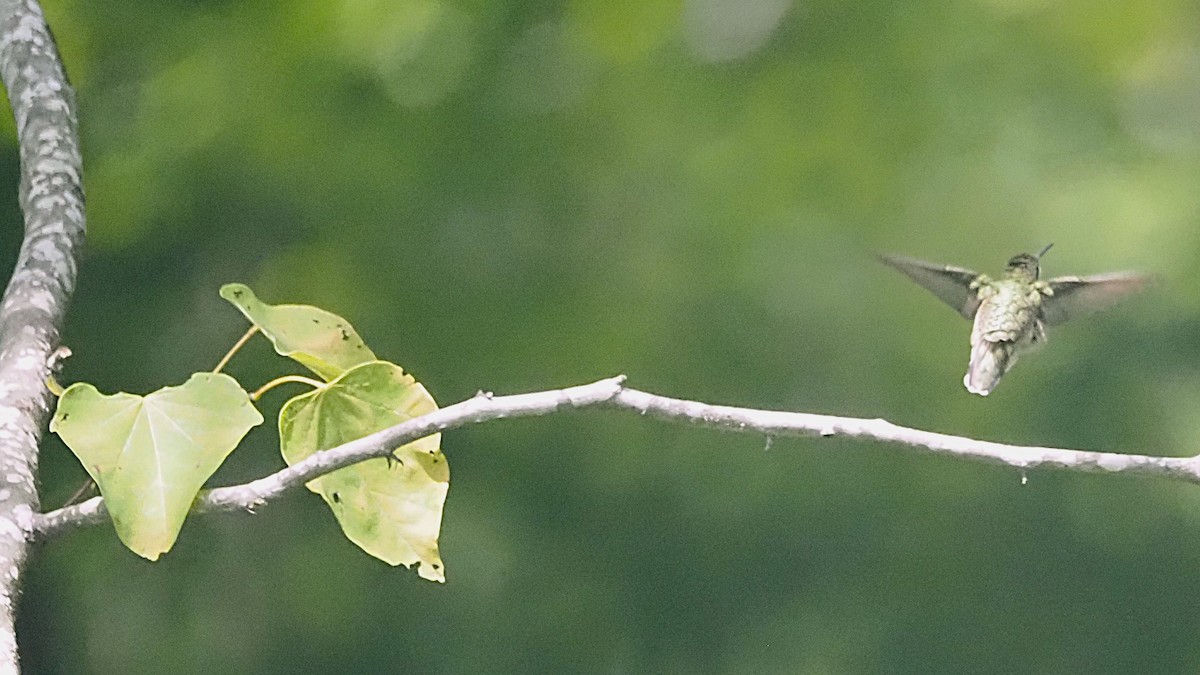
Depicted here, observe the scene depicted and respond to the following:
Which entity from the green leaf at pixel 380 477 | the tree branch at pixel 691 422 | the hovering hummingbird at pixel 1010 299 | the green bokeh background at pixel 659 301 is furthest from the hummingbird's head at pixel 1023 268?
the green leaf at pixel 380 477

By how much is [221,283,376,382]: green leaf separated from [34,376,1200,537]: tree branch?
0.11 metres

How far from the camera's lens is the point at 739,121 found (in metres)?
1.23

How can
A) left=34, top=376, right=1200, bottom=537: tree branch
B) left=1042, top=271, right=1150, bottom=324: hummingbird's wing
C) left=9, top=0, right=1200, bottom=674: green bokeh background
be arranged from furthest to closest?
left=9, top=0, right=1200, bottom=674: green bokeh background, left=1042, top=271, right=1150, bottom=324: hummingbird's wing, left=34, top=376, right=1200, bottom=537: tree branch

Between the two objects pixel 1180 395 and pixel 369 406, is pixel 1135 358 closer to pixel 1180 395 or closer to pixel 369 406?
pixel 1180 395

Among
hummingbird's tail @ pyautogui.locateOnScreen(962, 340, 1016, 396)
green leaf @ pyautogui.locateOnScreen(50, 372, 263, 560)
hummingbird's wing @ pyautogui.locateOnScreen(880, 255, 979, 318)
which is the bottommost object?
green leaf @ pyautogui.locateOnScreen(50, 372, 263, 560)

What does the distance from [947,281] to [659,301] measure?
0.99 ft

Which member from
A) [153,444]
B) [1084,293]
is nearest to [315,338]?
[153,444]

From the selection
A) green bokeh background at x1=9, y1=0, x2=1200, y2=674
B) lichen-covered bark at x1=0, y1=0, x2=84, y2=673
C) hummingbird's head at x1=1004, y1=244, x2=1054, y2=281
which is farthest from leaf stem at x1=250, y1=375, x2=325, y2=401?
hummingbird's head at x1=1004, y1=244, x2=1054, y2=281

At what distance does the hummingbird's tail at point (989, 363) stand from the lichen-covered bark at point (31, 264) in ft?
2.37

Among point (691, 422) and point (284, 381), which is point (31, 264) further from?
point (691, 422)

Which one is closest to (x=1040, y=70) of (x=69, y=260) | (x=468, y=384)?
(x=468, y=384)

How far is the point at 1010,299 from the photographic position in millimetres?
1047

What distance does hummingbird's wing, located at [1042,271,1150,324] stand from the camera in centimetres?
101

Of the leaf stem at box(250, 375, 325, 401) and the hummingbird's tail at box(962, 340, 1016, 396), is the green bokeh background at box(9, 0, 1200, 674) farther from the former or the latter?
the leaf stem at box(250, 375, 325, 401)
